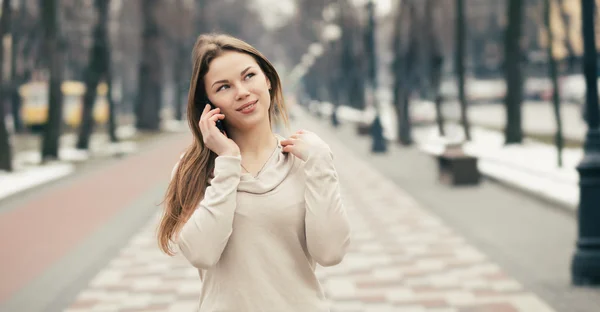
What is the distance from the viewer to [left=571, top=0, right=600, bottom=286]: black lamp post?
7891 millimetres

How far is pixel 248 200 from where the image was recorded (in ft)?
9.04

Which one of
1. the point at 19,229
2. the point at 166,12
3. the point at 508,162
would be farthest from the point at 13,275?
the point at 166,12

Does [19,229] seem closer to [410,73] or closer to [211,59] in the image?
[211,59]

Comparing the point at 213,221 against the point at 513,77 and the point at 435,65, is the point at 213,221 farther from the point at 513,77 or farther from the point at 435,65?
the point at 435,65

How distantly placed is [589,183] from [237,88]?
5996 mm

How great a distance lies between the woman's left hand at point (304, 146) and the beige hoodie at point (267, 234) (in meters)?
0.02

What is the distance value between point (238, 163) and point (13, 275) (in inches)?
278

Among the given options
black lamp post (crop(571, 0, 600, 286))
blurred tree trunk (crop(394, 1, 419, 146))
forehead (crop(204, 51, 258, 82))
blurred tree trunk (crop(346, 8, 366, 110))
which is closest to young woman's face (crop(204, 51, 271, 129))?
forehead (crop(204, 51, 258, 82))

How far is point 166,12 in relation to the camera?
4281 centimetres

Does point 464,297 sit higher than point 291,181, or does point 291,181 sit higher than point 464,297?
point 291,181

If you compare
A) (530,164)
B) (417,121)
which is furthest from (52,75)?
(417,121)

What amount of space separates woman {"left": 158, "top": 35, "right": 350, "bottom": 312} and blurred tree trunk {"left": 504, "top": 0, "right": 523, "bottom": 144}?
20421 mm

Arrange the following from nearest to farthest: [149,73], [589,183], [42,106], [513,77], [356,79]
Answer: [589,183] → [513,77] → [149,73] → [42,106] → [356,79]

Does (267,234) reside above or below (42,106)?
above
